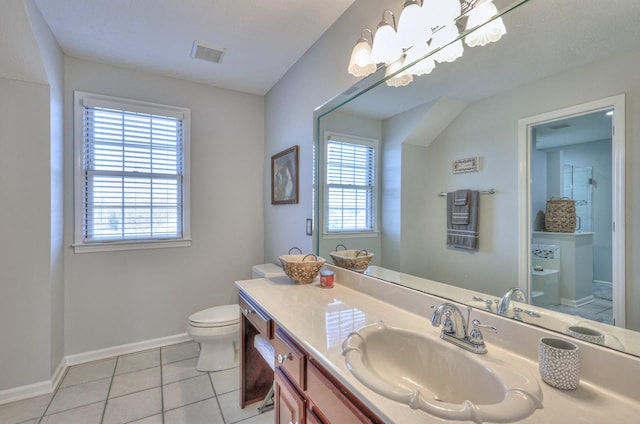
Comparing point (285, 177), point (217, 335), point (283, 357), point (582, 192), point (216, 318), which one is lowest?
point (217, 335)

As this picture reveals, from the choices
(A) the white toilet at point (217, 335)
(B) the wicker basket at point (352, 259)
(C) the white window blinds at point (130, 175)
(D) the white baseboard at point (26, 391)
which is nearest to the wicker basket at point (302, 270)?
(B) the wicker basket at point (352, 259)

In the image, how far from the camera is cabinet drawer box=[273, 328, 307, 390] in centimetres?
103

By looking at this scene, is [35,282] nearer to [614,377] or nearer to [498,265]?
[498,265]

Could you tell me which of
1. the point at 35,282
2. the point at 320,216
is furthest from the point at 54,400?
the point at 320,216

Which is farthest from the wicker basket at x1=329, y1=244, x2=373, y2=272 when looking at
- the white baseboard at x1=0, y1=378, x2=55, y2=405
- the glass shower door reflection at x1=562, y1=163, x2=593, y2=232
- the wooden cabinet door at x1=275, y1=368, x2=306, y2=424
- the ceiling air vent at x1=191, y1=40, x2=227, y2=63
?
the white baseboard at x1=0, y1=378, x2=55, y2=405

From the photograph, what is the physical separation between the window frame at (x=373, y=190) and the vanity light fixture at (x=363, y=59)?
1.20 ft

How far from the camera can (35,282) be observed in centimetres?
198

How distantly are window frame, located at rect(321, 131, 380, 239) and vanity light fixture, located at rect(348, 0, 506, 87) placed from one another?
0.35 meters

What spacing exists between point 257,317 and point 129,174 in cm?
194

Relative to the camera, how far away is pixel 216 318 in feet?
7.29

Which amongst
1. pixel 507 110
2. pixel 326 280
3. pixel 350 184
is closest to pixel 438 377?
pixel 326 280

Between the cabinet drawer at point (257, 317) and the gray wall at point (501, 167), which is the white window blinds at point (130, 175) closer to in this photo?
the cabinet drawer at point (257, 317)

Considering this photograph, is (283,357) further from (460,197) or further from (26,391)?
(26,391)

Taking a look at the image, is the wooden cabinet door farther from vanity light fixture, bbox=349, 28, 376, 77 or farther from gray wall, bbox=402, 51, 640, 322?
vanity light fixture, bbox=349, 28, 376, 77
